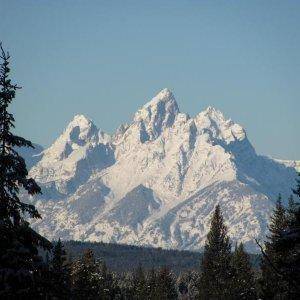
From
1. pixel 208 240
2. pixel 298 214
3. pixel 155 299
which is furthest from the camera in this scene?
pixel 155 299

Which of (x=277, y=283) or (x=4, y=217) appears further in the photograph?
(x=277, y=283)

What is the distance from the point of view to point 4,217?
24094 mm

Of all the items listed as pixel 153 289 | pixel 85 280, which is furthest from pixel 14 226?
pixel 153 289

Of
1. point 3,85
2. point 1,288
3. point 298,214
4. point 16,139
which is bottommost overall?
point 1,288

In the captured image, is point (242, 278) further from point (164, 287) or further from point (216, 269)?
point (164, 287)

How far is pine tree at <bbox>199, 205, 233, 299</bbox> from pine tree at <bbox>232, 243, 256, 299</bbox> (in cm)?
97

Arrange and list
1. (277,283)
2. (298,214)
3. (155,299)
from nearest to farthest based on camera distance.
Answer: (298,214) → (277,283) → (155,299)

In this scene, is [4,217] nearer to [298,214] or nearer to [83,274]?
[298,214]

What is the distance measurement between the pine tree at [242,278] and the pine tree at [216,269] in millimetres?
974

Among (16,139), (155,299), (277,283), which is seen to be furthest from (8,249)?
(155,299)

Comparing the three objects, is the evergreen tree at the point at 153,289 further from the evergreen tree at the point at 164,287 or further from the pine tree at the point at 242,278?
the pine tree at the point at 242,278

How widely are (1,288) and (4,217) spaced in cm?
240

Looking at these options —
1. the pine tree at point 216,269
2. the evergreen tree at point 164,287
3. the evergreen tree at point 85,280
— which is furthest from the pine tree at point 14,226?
the evergreen tree at point 164,287

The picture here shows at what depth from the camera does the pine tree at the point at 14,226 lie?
903 inches
